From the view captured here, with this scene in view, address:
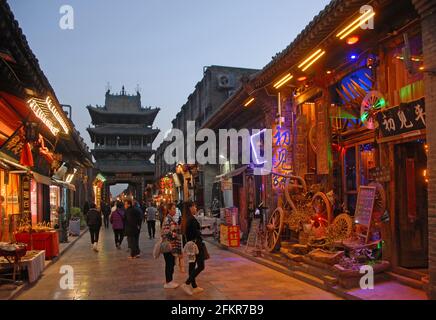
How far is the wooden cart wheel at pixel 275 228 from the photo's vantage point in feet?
38.4

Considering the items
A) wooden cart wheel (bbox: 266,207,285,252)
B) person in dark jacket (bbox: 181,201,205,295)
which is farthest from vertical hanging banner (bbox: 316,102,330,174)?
person in dark jacket (bbox: 181,201,205,295)

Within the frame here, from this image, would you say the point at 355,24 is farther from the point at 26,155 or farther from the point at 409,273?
the point at 26,155

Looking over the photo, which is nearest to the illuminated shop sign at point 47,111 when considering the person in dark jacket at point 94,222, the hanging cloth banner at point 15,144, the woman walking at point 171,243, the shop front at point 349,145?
the hanging cloth banner at point 15,144

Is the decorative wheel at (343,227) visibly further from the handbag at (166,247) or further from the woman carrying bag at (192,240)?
the handbag at (166,247)

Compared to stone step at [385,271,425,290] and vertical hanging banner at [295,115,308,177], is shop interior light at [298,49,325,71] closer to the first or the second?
vertical hanging banner at [295,115,308,177]

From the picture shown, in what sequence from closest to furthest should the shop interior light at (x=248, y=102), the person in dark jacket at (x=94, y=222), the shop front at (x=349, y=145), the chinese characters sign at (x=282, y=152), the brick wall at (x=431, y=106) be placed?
the brick wall at (x=431, y=106) → the shop front at (x=349, y=145) → the chinese characters sign at (x=282, y=152) → the shop interior light at (x=248, y=102) → the person in dark jacket at (x=94, y=222)

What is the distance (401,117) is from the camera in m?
7.73

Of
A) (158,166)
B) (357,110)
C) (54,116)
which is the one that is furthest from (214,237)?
(158,166)

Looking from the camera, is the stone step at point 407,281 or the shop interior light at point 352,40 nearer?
the stone step at point 407,281

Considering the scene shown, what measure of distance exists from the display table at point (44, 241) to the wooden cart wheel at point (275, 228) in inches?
248

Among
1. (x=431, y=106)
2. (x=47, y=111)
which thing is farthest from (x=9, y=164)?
(x=431, y=106)

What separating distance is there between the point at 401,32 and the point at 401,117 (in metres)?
1.64

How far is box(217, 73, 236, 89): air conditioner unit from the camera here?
3114 centimetres

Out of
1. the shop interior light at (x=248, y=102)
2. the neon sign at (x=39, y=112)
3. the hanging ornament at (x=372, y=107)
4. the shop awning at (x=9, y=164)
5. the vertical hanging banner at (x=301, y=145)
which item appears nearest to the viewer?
the hanging ornament at (x=372, y=107)
